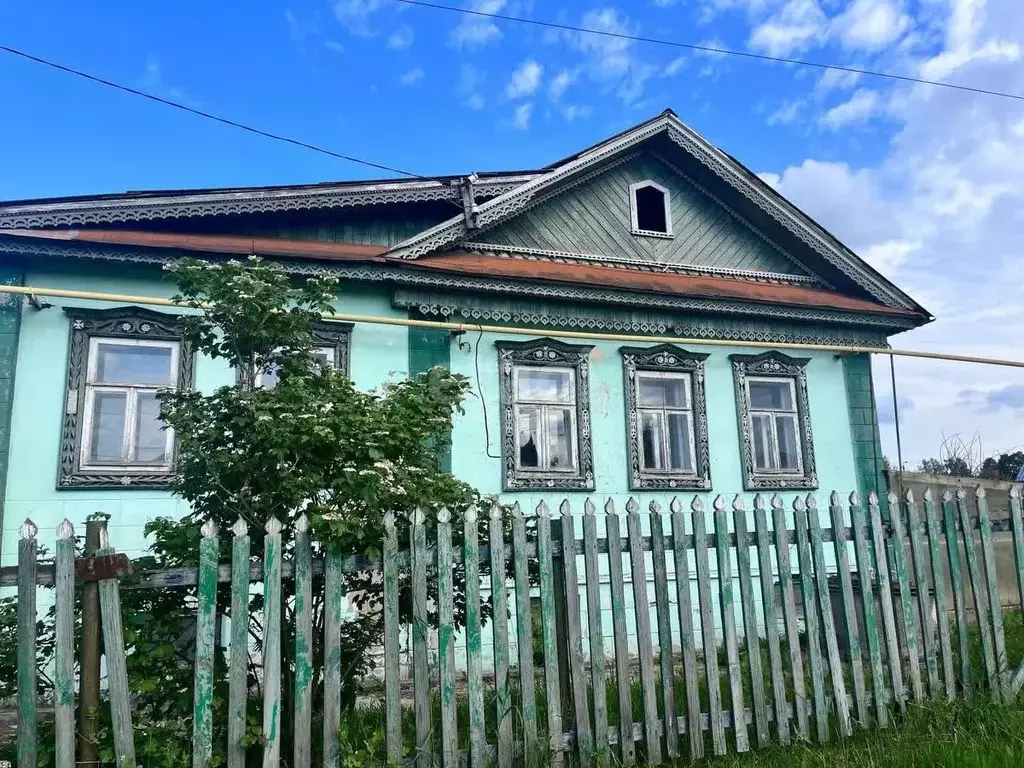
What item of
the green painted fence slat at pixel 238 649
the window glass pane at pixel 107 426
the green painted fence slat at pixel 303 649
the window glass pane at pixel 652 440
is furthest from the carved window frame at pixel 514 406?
the green painted fence slat at pixel 238 649

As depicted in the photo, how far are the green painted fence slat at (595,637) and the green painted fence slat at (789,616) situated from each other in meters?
1.14

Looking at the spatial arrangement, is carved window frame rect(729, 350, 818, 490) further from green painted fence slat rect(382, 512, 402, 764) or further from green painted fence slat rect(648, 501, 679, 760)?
green painted fence slat rect(382, 512, 402, 764)

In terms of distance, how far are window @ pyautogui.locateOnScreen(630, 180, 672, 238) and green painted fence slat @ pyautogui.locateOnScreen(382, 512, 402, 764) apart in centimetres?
731

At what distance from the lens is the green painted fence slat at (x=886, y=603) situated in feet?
14.9

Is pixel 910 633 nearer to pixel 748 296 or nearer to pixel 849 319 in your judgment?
pixel 748 296

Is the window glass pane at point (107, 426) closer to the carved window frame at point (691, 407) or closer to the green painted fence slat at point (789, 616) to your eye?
the carved window frame at point (691, 407)

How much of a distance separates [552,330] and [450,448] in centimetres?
181

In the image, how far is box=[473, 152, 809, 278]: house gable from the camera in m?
9.18

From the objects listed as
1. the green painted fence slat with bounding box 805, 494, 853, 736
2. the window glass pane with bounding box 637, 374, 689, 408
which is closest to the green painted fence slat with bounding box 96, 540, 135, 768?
the green painted fence slat with bounding box 805, 494, 853, 736

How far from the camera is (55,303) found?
22.5ft

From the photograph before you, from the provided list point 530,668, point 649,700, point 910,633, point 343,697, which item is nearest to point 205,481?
point 343,697

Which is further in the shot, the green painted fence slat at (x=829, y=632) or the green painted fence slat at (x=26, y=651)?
the green painted fence slat at (x=829, y=632)

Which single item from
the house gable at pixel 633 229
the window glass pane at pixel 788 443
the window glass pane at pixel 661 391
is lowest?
the window glass pane at pixel 788 443

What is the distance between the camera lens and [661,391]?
900 centimetres
